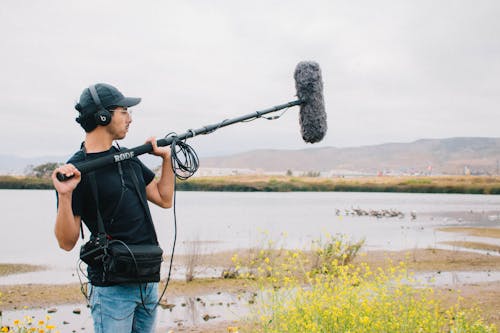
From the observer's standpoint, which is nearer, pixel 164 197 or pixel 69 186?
pixel 69 186

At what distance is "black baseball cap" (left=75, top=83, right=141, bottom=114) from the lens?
10.4ft

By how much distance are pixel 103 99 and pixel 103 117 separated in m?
0.12

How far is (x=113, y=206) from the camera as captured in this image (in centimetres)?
312

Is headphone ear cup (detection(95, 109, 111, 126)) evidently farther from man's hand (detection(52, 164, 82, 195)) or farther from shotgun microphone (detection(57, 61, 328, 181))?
shotgun microphone (detection(57, 61, 328, 181))

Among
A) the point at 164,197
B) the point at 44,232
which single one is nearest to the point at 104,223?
the point at 164,197

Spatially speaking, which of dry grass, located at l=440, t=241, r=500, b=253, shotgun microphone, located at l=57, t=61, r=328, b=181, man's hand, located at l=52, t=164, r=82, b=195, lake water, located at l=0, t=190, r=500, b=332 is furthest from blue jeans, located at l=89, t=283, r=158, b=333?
dry grass, located at l=440, t=241, r=500, b=253

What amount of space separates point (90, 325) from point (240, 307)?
2492 mm

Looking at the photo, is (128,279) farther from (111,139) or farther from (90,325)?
(90,325)

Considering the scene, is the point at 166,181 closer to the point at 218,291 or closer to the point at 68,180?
the point at 68,180

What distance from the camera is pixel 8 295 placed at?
10.5m

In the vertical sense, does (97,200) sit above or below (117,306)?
above

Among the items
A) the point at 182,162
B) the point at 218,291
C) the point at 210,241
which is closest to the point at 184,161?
the point at 182,162

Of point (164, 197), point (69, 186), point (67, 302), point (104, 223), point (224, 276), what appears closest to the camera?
point (69, 186)

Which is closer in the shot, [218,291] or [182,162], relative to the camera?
[182,162]
